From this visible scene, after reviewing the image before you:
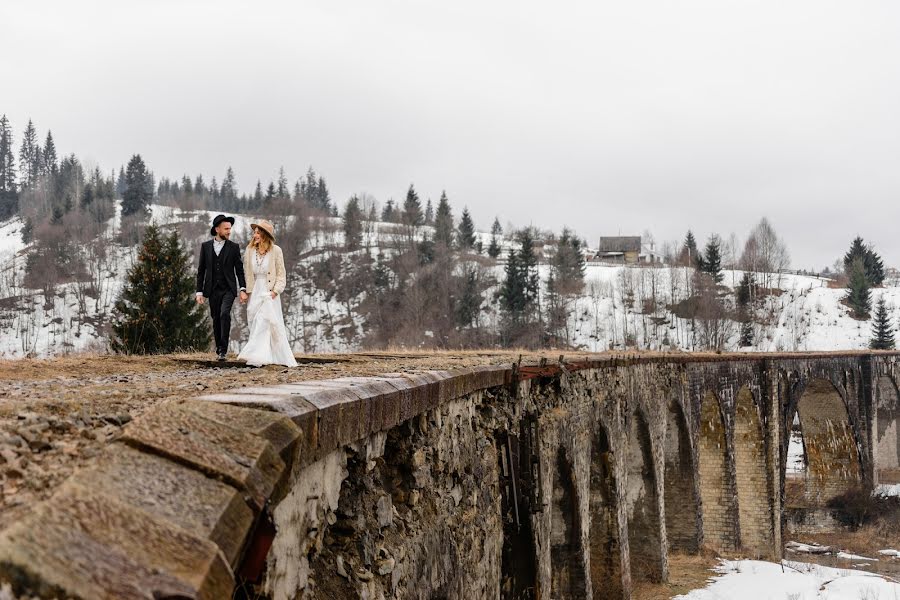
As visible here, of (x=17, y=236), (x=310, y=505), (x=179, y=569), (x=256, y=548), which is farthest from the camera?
(x=17, y=236)

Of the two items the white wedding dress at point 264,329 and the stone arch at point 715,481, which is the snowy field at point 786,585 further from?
the white wedding dress at point 264,329

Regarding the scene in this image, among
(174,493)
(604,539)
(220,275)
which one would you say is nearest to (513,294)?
(604,539)

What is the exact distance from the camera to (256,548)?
2135 mm

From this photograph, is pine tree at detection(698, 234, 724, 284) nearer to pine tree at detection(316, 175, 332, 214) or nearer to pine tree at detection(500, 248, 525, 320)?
pine tree at detection(500, 248, 525, 320)

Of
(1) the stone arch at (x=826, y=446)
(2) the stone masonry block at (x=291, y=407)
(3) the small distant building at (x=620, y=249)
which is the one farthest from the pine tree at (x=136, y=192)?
(2) the stone masonry block at (x=291, y=407)

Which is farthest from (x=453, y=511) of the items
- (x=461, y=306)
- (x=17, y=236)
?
(x=17, y=236)

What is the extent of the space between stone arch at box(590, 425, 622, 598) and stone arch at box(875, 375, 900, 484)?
3100cm

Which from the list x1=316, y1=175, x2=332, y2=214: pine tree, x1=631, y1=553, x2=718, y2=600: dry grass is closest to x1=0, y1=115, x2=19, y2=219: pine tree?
x1=316, y1=175, x2=332, y2=214: pine tree

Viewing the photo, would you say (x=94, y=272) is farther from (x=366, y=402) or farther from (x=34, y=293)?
(x=366, y=402)

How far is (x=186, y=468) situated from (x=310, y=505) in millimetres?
1045

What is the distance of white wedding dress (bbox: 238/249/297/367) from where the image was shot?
24.4ft

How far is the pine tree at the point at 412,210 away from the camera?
7812 cm

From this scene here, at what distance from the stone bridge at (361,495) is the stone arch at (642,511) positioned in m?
0.84

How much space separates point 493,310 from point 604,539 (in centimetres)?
4634
